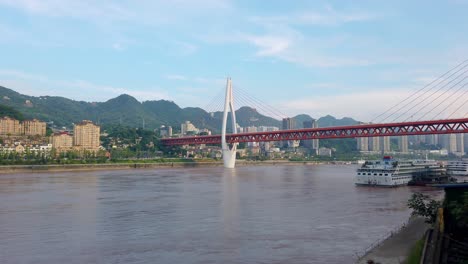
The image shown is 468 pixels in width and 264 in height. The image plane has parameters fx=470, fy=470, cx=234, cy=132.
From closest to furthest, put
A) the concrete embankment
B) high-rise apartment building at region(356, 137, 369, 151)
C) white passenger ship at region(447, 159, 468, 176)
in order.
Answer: the concrete embankment < white passenger ship at region(447, 159, 468, 176) < high-rise apartment building at region(356, 137, 369, 151)

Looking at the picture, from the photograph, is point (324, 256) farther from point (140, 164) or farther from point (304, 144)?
point (304, 144)

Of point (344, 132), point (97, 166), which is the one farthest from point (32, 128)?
point (344, 132)

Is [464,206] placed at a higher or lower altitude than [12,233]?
higher

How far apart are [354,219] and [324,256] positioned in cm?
490

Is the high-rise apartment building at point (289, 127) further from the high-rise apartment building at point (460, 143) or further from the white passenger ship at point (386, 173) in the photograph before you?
the white passenger ship at point (386, 173)

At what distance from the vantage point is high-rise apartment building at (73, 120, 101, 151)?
60.0m

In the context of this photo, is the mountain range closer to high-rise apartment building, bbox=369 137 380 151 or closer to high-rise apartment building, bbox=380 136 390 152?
high-rise apartment building, bbox=369 137 380 151

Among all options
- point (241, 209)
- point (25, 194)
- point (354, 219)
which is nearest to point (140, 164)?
point (25, 194)

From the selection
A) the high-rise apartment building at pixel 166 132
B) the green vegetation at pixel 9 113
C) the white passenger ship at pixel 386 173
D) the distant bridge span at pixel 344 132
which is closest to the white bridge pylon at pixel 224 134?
the distant bridge span at pixel 344 132

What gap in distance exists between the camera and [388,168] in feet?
86.1

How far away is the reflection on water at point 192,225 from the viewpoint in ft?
32.6

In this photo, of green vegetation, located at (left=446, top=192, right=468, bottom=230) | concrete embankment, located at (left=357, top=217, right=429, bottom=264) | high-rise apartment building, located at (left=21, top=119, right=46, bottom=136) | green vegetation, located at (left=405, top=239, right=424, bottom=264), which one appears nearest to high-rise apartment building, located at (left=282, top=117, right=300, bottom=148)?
high-rise apartment building, located at (left=21, top=119, right=46, bottom=136)

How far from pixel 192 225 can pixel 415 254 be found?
6.44m

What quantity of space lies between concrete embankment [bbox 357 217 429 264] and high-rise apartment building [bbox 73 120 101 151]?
5280 centimetres
